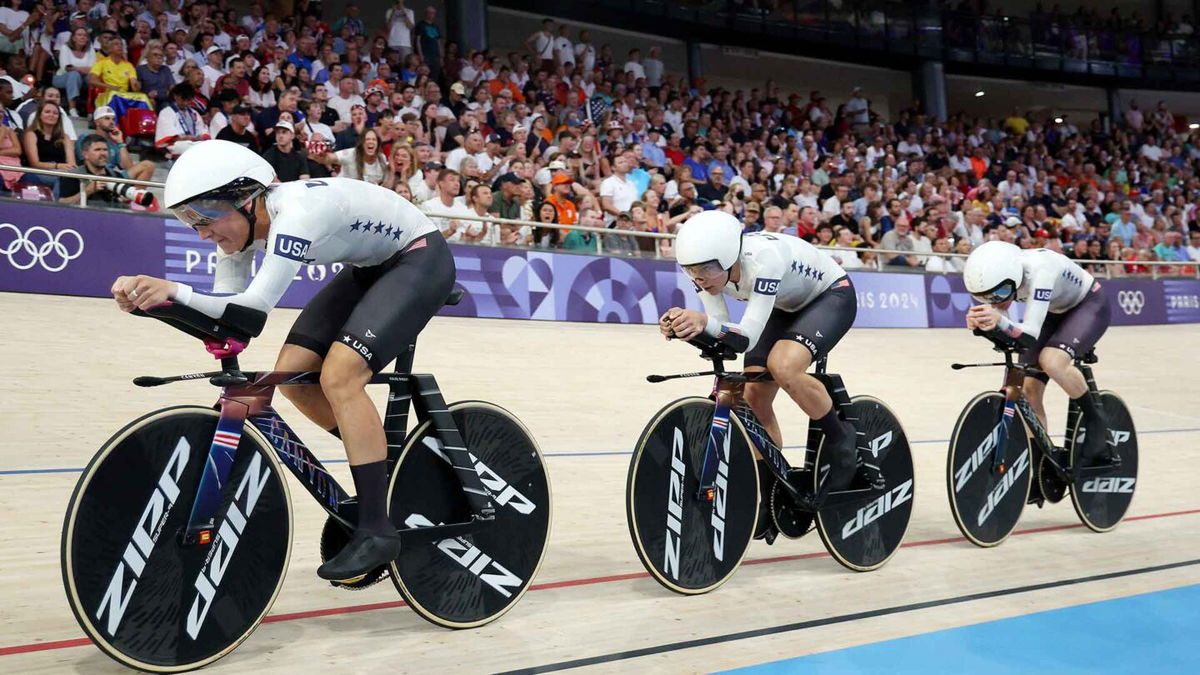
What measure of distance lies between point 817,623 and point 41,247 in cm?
604

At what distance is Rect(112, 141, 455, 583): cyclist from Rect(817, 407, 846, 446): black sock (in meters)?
1.64

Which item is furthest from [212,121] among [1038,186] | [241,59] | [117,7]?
[1038,186]

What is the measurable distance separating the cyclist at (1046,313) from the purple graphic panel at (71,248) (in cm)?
552

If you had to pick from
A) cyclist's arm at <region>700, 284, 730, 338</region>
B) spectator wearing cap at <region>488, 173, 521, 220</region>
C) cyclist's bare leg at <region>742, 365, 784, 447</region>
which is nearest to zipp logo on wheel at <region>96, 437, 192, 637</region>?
cyclist's arm at <region>700, 284, 730, 338</region>

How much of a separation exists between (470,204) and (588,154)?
2294 millimetres

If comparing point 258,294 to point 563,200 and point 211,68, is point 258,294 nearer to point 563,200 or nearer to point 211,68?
point 211,68

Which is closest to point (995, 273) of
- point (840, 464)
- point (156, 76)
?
point (840, 464)

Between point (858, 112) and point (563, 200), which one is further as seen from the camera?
point (858, 112)

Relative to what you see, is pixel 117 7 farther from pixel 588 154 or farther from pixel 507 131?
pixel 588 154

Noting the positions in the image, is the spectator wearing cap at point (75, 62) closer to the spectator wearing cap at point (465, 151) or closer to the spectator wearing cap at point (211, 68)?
the spectator wearing cap at point (211, 68)

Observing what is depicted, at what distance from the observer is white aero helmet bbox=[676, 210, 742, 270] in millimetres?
3590

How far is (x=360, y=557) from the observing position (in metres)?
2.83

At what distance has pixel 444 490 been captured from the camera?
10.5 feet

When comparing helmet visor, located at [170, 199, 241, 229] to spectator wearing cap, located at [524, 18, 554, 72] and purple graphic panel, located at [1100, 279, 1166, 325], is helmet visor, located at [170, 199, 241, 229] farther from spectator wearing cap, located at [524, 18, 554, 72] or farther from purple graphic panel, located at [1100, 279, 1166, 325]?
purple graphic panel, located at [1100, 279, 1166, 325]
